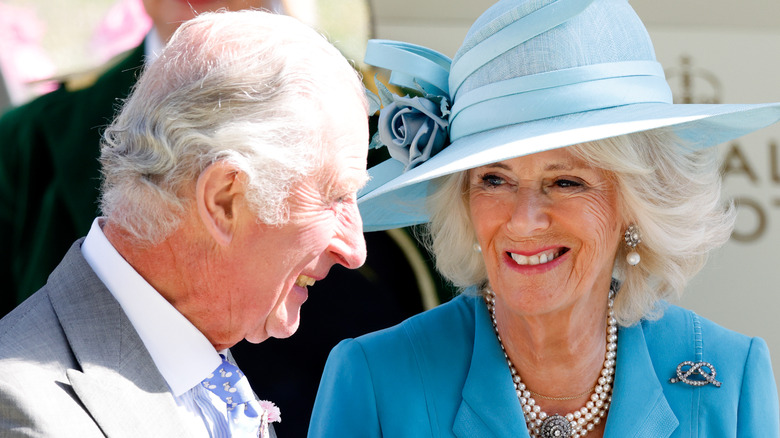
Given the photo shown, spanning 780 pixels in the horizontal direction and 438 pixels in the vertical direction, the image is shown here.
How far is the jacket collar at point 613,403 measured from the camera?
2.18m

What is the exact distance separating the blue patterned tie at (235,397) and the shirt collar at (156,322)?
0.08 m

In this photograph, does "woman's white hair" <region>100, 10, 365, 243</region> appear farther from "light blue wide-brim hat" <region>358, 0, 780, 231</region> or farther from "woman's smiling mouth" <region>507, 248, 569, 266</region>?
"woman's smiling mouth" <region>507, 248, 569, 266</region>

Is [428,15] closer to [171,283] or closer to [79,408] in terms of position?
[171,283]

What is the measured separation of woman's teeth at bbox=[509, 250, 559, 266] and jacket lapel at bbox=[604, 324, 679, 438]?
1.19 feet

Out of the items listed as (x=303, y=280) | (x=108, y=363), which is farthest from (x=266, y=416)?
(x=108, y=363)

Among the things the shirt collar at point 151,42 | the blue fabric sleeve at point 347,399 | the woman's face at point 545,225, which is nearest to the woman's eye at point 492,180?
the woman's face at point 545,225

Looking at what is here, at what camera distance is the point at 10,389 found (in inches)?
51.8

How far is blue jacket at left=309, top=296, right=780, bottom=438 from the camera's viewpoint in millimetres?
2188

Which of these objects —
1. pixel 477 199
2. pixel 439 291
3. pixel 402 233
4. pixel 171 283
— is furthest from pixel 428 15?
pixel 171 283

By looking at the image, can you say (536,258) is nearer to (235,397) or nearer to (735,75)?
(235,397)

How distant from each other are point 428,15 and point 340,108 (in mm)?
1810

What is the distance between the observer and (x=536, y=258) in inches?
87.0

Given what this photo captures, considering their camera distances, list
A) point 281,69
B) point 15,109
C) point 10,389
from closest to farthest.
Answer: point 10,389 → point 281,69 → point 15,109

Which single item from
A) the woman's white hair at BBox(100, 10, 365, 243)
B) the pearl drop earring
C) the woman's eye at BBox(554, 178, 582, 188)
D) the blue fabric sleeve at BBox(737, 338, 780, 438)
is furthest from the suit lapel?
the blue fabric sleeve at BBox(737, 338, 780, 438)
